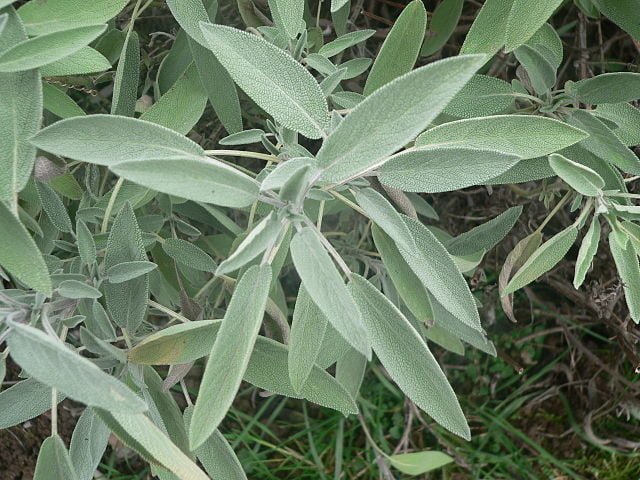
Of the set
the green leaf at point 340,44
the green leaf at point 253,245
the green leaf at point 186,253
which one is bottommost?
the green leaf at point 186,253

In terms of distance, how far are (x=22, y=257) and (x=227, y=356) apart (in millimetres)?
167

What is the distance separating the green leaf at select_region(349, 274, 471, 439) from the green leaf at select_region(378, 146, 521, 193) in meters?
0.10

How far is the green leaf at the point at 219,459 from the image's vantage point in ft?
2.01

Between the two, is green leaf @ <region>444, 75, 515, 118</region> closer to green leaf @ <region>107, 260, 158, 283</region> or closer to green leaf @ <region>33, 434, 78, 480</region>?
green leaf @ <region>107, 260, 158, 283</region>

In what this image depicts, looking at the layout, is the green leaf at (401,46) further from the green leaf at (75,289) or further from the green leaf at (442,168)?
the green leaf at (75,289)

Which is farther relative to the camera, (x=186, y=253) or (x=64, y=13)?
(x=186, y=253)

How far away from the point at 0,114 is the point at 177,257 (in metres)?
0.27

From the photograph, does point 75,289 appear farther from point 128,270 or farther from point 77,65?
point 77,65

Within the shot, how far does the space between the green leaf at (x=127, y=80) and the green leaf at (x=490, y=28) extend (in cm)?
31

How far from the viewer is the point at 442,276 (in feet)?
1.75

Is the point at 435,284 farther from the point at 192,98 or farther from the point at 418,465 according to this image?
the point at 418,465

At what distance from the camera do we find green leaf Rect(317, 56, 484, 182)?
40cm

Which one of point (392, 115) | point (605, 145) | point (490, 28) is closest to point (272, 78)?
point (392, 115)

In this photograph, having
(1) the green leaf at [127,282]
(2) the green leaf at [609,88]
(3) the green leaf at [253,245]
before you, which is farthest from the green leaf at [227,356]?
(2) the green leaf at [609,88]
